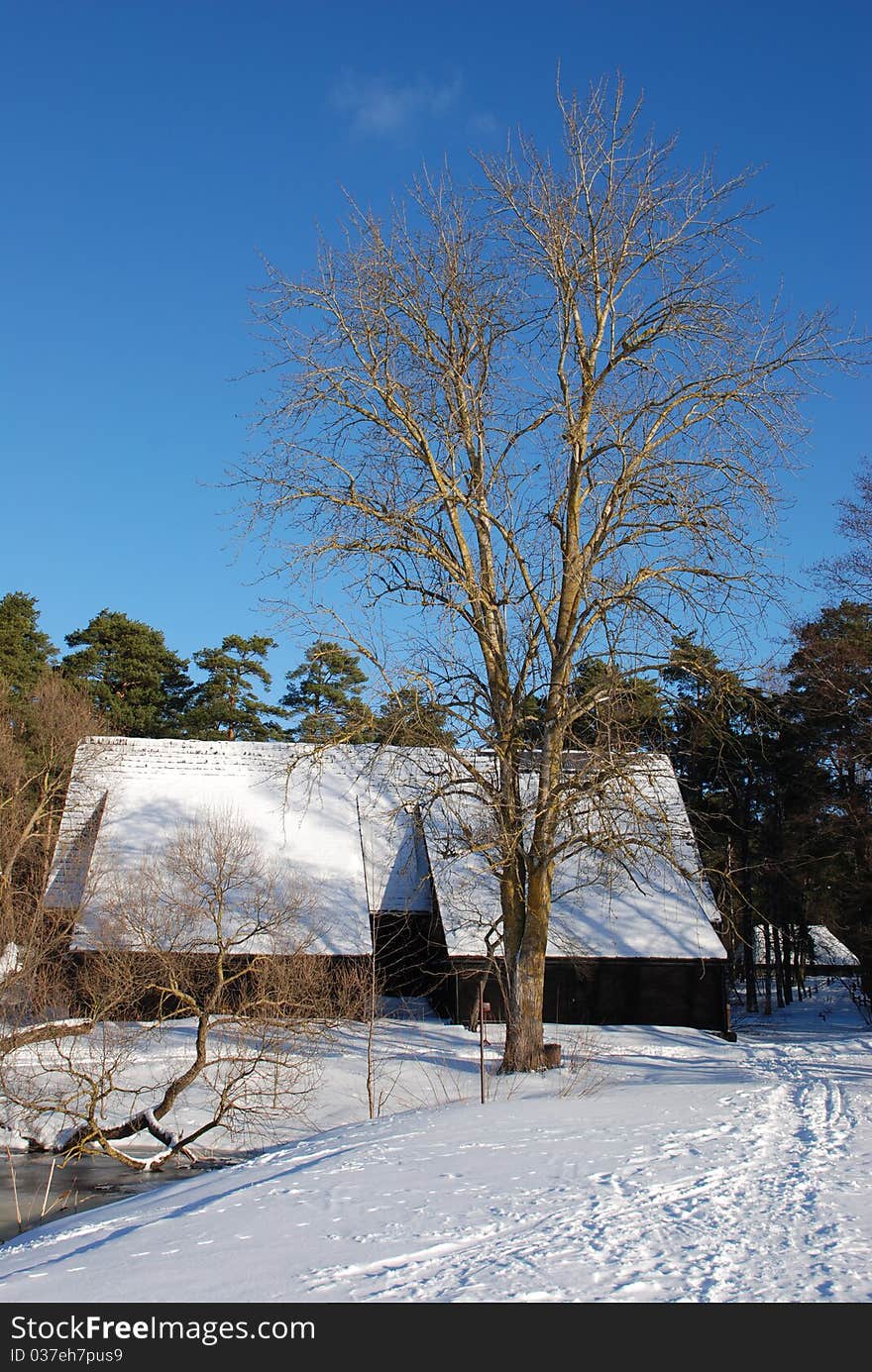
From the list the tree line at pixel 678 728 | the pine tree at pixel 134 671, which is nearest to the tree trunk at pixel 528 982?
the tree line at pixel 678 728

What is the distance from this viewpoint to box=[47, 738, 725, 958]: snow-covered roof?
23.7 metres

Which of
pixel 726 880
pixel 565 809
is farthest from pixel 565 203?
pixel 726 880

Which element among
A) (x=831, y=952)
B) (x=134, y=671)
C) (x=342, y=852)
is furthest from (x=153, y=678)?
(x=831, y=952)

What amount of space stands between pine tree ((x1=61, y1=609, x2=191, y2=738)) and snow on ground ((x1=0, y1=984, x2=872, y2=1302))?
3199 centimetres

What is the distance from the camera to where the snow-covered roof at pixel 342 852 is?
23725 millimetres

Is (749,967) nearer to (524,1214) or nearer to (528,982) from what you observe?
(528,982)

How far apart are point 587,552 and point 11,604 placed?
104 ft

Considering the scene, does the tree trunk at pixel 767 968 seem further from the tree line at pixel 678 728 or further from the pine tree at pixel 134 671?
the pine tree at pixel 134 671

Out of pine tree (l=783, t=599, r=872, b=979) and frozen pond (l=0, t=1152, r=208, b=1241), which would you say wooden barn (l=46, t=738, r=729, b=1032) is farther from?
frozen pond (l=0, t=1152, r=208, b=1241)

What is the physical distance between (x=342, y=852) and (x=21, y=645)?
19909mm

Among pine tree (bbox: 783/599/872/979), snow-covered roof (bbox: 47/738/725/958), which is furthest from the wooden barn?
pine tree (bbox: 783/599/872/979)

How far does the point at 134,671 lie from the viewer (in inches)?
1668
